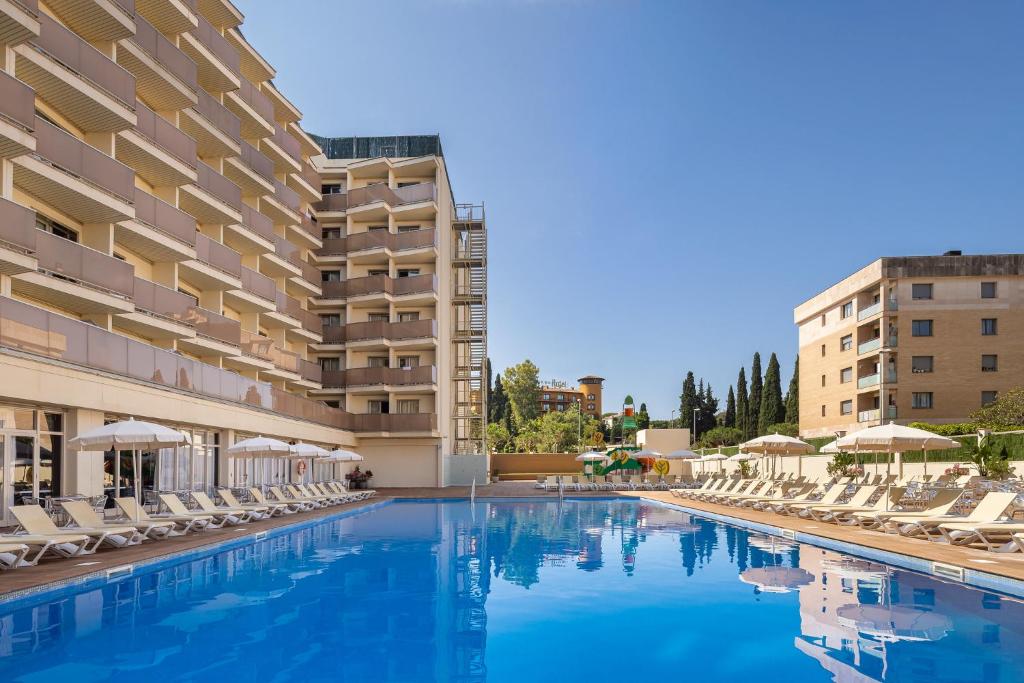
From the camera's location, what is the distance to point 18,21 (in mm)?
16578

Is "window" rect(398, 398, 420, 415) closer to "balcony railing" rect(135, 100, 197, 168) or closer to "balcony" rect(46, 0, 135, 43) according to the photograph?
"balcony railing" rect(135, 100, 197, 168)

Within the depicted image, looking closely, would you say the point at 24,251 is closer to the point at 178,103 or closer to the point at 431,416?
the point at 178,103

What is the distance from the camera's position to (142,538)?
1512 cm

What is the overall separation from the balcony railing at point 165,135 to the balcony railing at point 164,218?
1.78 meters

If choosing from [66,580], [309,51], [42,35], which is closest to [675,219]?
[309,51]

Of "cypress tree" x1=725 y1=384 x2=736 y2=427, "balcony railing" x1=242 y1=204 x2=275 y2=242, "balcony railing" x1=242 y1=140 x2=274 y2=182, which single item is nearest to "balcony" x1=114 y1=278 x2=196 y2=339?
"balcony railing" x1=242 y1=204 x2=275 y2=242

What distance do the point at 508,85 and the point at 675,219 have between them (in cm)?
1813

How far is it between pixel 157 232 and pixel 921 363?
41.0m

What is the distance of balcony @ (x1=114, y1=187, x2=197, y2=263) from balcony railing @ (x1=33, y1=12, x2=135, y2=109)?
2743 mm

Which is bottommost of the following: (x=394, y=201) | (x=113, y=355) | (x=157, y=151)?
(x=113, y=355)

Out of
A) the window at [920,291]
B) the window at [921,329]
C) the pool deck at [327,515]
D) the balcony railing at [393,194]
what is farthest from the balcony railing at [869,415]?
the balcony railing at [393,194]

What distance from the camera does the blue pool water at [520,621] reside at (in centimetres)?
786

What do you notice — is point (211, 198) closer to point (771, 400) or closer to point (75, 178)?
point (75, 178)

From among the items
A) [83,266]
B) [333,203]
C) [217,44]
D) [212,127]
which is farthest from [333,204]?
[83,266]
